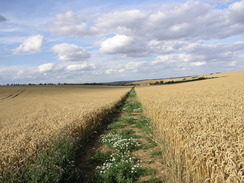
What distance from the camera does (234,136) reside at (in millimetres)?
5090

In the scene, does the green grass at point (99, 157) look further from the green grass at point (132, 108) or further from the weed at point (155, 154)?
the green grass at point (132, 108)

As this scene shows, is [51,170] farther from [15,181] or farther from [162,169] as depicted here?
[162,169]

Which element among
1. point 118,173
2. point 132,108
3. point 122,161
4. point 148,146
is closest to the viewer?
point 118,173

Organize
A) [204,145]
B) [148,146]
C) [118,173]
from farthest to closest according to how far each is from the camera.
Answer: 1. [148,146]
2. [118,173]
3. [204,145]

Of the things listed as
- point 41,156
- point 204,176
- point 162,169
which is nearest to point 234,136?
point 204,176

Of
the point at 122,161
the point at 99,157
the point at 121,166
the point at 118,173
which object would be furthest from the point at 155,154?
the point at 99,157

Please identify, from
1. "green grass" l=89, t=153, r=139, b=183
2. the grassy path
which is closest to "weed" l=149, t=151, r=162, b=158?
the grassy path

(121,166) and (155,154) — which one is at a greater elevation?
(121,166)

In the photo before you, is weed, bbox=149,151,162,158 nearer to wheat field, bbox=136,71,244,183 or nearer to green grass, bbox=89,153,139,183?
wheat field, bbox=136,71,244,183

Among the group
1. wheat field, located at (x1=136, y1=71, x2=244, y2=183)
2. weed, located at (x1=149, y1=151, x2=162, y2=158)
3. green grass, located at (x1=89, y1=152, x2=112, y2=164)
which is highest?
wheat field, located at (x1=136, y1=71, x2=244, y2=183)

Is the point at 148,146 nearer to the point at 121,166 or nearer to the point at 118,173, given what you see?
the point at 121,166

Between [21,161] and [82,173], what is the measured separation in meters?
2.23

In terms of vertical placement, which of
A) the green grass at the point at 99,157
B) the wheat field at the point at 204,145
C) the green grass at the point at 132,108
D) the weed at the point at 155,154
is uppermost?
the wheat field at the point at 204,145

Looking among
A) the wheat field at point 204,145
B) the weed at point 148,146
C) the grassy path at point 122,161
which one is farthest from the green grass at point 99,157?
the wheat field at point 204,145
